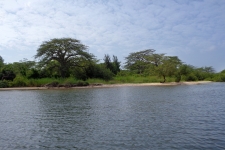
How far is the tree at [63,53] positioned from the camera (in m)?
49.1

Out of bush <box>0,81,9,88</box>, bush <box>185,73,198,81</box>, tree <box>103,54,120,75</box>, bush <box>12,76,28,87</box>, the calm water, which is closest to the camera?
the calm water

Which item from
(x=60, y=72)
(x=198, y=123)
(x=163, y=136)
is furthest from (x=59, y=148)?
(x=60, y=72)

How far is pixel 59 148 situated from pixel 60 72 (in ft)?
145

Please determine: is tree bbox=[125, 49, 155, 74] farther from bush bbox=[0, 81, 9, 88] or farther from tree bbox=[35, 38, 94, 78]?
bush bbox=[0, 81, 9, 88]

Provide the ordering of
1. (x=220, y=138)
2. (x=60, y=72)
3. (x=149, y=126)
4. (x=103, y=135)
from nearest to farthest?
(x=220, y=138)
(x=103, y=135)
(x=149, y=126)
(x=60, y=72)

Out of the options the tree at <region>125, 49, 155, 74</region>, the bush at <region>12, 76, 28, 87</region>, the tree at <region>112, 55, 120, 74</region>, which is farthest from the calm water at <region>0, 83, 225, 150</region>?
the tree at <region>125, 49, 155, 74</region>

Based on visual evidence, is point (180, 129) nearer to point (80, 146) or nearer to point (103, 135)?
point (103, 135)

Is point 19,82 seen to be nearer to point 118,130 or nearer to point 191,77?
point 191,77

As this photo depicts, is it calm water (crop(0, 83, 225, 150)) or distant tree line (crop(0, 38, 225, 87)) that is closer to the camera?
calm water (crop(0, 83, 225, 150))

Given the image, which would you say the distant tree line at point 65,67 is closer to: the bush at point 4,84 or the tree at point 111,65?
the bush at point 4,84

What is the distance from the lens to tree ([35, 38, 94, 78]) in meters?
49.1

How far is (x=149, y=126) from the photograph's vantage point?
10883 mm

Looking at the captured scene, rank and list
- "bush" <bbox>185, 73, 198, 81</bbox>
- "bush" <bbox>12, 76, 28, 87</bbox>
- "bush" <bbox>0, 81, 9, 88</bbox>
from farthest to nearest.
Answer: "bush" <bbox>185, 73, 198, 81</bbox> < "bush" <bbox>12, 76, 28, 87</bbox> < "bush" <bbox>0, 81, 9, 88</bbox>

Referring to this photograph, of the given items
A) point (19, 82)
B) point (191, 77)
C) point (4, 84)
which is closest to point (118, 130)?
point (19, 82)
